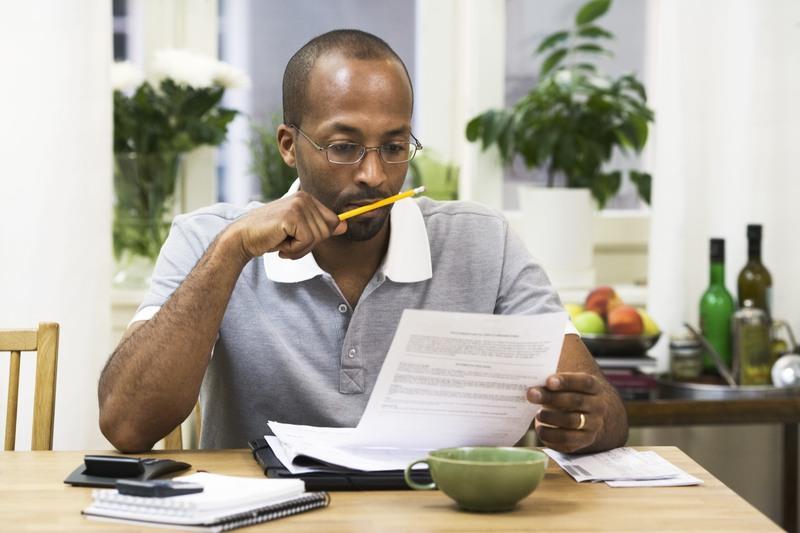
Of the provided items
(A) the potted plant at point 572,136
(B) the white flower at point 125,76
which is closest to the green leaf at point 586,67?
→ (A) the potted plant at point 572,136

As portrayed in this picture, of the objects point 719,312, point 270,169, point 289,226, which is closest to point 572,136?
point 719,312

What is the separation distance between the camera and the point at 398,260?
1831 mm

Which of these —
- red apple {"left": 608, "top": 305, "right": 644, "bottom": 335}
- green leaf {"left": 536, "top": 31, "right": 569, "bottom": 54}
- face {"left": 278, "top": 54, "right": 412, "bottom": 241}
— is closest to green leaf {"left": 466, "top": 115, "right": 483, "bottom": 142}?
green leaf {"left": 536, "top": 31, "right": 569, "bottom": 54}

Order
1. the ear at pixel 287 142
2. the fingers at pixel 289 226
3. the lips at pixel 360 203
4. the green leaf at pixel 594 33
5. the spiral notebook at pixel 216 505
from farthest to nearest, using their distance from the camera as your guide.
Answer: the green leaf at pixel 594 33 → the ear at pixel 287 142 → the lips at pixel 360 203 → the fingers at pixel 289 226 → the spiral notebook at pixel 216 505

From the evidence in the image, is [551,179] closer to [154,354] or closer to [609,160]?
[609,160]

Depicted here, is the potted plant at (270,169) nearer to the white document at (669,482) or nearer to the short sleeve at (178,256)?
the short sleeve at (178,256)

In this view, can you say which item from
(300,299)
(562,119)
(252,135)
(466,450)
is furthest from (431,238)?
(252,135)

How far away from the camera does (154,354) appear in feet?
5.35

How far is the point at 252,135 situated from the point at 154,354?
71.5 inches

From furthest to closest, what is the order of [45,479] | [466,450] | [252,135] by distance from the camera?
[252,135] < [45,479] < [466,450]

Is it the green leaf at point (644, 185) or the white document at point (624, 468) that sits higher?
the green leaf at point (644, 185)

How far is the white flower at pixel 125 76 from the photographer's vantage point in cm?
306

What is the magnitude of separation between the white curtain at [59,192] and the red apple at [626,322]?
4.01 ft

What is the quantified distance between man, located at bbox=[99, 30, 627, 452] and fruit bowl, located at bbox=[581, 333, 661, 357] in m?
0.88
